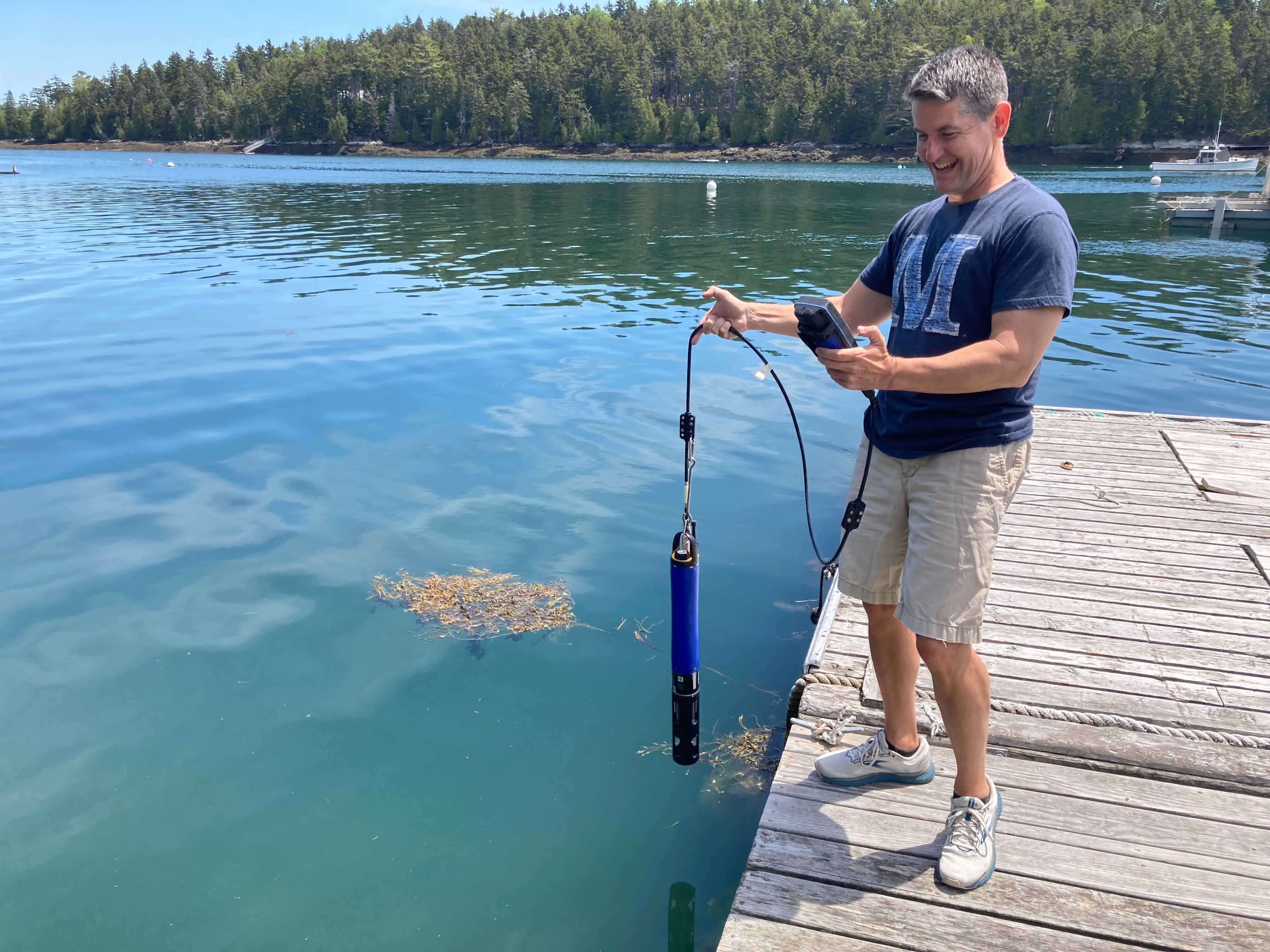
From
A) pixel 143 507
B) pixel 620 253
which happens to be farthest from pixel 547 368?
pixel 620 253

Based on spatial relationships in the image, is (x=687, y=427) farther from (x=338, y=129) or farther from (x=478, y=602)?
(x=338, y=129)

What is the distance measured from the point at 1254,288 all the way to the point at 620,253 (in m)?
14.9

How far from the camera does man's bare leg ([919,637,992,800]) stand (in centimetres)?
288

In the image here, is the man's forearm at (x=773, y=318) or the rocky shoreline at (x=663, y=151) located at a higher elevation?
the rocky shoreline at (x=663, y=151)

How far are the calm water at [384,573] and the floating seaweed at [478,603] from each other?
6.0 inches

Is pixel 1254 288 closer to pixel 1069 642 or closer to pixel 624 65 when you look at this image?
pixel 1069 642

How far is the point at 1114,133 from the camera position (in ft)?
356

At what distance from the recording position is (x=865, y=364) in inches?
100

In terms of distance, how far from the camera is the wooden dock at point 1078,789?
9.33 feet

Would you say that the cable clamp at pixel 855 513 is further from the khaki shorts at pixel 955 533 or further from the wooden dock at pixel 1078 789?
the wooden dock at pixel 1078 789

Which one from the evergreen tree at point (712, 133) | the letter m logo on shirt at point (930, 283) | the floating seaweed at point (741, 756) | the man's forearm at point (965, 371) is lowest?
the floating seaweed at point (741, 756)

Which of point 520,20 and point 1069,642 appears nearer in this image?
point 1069,642

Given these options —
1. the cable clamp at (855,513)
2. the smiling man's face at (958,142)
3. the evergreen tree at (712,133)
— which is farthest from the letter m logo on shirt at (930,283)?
the evergreen tree at (712,133)

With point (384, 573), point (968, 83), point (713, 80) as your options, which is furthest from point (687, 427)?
point (713, 80)
